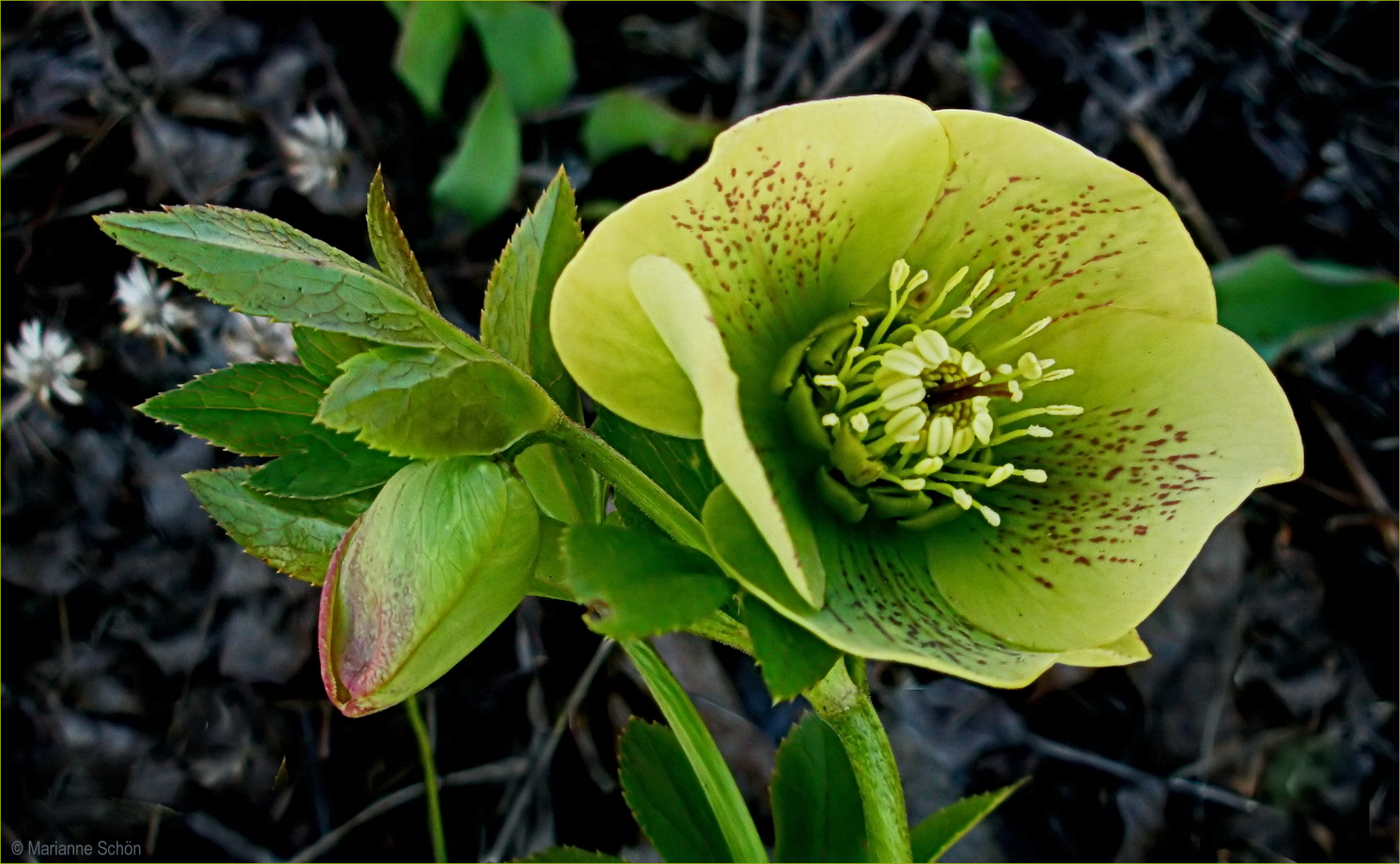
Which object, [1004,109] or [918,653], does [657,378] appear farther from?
[1004,109]

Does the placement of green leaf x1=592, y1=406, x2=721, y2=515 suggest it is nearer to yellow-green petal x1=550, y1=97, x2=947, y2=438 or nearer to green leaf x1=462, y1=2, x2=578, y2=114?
yellow-green petal x1=550, y1=97, x2=947, y2=438

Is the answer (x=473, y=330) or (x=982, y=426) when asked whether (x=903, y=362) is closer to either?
(x=982, y=426)

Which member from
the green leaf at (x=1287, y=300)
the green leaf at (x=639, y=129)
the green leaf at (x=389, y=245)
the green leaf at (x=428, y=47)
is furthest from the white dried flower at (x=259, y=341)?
the green leaf at (x=1287, y=300)

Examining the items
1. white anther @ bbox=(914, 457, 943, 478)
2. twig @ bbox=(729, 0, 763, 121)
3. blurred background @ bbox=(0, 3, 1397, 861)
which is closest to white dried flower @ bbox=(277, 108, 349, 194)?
blurred background @ bbox=(0, 3, 1397, 861)

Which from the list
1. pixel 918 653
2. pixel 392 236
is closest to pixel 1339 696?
pixel 918 653

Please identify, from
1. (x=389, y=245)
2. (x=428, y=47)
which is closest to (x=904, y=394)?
(x=389, y=245)

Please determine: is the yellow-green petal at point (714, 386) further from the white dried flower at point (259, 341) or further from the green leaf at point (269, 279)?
the white dried flower at point (259, 341)
